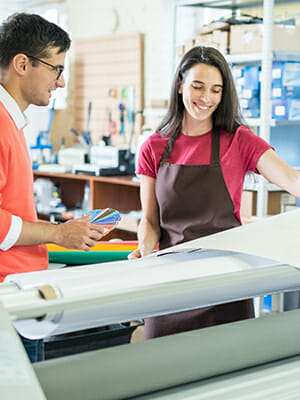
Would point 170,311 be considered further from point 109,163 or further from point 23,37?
point 109,163

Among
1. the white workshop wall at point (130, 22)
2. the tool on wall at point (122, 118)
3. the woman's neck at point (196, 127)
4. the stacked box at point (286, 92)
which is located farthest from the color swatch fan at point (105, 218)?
the tool on wall at point (122, 118)

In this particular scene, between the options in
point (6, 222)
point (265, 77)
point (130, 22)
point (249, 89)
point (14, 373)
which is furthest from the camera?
point (130, 22)

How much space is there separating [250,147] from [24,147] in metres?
0.64

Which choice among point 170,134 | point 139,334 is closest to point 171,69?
point 139,334

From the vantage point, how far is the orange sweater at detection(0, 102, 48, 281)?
123cm

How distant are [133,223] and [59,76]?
256 centimetres

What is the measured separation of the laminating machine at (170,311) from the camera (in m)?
0.58

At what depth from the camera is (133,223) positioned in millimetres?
3953

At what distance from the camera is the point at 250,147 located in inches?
61.5

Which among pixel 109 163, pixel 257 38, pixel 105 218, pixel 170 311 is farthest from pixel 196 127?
pixel 109 163

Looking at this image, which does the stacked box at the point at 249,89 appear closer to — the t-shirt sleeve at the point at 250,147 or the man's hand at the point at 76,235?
the t-shirt sleeve at the point at 250,147

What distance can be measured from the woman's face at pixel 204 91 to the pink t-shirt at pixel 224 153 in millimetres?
76

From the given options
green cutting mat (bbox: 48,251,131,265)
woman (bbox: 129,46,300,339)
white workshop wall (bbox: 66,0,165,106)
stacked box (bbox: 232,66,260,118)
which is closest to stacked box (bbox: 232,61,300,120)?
stacked box (bbox: 232,66,260,118)

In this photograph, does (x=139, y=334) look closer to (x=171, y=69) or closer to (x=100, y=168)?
(x=100, y=168)
